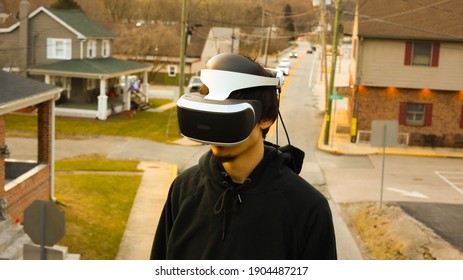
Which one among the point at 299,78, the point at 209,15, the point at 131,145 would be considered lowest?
the point at 131,145

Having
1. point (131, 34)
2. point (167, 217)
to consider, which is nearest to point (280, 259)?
point (167, 217)

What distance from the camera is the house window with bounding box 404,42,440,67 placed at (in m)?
22.5

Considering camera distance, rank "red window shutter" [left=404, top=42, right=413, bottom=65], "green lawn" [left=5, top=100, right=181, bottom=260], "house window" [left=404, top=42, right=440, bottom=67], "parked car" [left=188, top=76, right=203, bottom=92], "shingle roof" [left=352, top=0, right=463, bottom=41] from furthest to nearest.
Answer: "parked car" [left=188, top=76, right=203, bottom=92]
"red window shutter" [left=404, top=42, right=413, bottom=65]
"house window" [left=404, top=42, right=440, bottom=67]
"shingle roof" [left=352, top=0, right=463, bottom=41]
"green lawn" [left=5, top=100, right=181, bottom=260]

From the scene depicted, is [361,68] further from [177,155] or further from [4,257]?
[4,257]

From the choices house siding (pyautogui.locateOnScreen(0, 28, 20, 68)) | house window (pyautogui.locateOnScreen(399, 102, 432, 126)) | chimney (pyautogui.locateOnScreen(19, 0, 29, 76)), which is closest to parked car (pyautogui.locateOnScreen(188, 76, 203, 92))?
chimney (pyautogui.locateOnScreen(19, 0, 29, 76))

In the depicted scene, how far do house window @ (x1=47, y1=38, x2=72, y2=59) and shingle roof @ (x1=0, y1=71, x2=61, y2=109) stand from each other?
57.7ft

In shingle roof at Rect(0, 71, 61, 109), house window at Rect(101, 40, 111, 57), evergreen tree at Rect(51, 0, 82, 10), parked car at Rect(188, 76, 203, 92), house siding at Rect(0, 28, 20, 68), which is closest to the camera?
shingle roof at Rect(0, 71, 61, 109)

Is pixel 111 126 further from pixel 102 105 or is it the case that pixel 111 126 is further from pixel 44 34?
pixel 44 34

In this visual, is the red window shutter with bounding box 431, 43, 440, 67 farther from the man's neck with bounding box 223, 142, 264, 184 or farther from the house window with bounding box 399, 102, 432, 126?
the man's neck with bounding box 223, 142, 264, 184

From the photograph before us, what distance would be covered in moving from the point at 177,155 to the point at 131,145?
Answer: 2518 mm

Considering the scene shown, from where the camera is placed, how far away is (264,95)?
7.76 ft

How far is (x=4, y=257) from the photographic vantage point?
8891 mm

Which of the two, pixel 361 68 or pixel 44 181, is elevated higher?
pixel 361 68

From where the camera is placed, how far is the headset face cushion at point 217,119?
219cm
